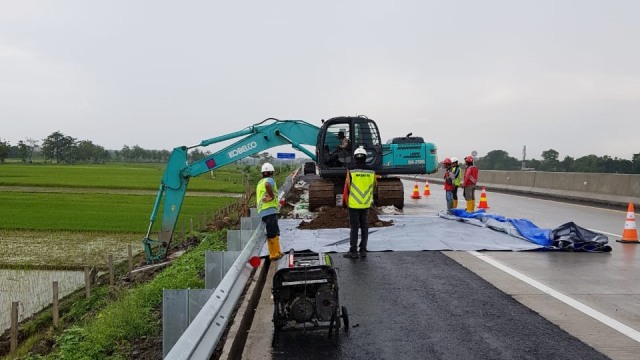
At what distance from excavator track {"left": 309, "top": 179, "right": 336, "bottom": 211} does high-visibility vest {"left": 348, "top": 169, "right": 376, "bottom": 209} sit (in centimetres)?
682

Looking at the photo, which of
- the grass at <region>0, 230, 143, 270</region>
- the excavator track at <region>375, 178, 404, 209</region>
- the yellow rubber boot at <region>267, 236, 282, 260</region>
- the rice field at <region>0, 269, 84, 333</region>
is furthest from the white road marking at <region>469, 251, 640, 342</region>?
the grass at <region>0, 230, 143, 270</region>

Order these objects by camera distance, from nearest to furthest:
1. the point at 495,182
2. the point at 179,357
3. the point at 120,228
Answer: the point at 179,357, the point at 120,228, the point at 495,182

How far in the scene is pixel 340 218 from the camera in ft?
45.7

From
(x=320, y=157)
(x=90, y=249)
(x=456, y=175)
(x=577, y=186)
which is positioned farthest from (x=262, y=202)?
(x=577, y=186)

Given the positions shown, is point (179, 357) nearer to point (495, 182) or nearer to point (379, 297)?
point (379, 297)

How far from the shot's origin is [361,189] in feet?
32.7

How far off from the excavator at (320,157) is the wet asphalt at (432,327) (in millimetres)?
7300

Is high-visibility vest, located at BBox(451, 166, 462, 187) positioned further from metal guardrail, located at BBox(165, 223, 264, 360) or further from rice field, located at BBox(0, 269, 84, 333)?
metal guardrail, located at BBox(165, 223, 264, 360)

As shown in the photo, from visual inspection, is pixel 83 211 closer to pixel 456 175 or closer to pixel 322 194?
pixel 322 194

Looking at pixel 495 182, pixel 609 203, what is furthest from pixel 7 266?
pixel 495 182

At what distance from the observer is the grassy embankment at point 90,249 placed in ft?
24.1

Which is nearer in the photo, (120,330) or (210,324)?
(210,324)

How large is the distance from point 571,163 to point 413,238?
33.5 meters

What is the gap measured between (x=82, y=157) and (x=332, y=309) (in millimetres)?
174659
